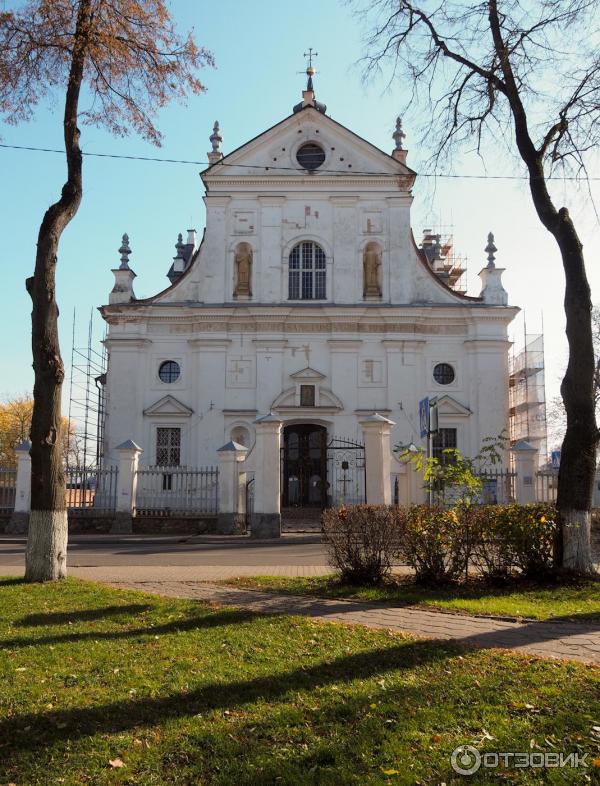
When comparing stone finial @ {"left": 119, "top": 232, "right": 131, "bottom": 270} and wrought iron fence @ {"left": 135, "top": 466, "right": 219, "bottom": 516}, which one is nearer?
wrought iron fence @ {"left": 135, "top": 466, "right": 219, "bottom": 516}

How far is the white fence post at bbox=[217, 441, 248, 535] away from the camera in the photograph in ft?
63.5

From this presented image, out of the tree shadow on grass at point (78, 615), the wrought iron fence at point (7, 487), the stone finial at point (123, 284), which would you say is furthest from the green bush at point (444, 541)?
the stone finial at point (123, 284)

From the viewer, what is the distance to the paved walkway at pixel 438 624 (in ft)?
20.2

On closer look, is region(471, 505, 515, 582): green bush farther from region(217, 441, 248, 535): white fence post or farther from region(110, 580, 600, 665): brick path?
region(217, 441, 248, 535): white fence post

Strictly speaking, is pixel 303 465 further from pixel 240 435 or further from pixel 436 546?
pixel 436 546

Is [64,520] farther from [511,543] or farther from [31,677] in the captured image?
[511,543]

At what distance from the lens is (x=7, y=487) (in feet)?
71.2

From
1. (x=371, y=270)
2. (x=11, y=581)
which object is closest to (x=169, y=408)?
(x=371, y=270)

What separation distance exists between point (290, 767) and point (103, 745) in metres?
1.11

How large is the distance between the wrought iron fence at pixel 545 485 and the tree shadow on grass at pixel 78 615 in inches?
574

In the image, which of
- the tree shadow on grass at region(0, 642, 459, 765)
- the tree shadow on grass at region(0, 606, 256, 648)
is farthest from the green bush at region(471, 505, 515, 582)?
the tree shadow on grass at region(0, 642, 459, 765)

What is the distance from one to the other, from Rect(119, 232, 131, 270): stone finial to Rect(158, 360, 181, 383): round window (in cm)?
426

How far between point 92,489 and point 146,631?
18.2 m

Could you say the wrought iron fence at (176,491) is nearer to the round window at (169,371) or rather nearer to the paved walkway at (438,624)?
the round window at (169,371)
